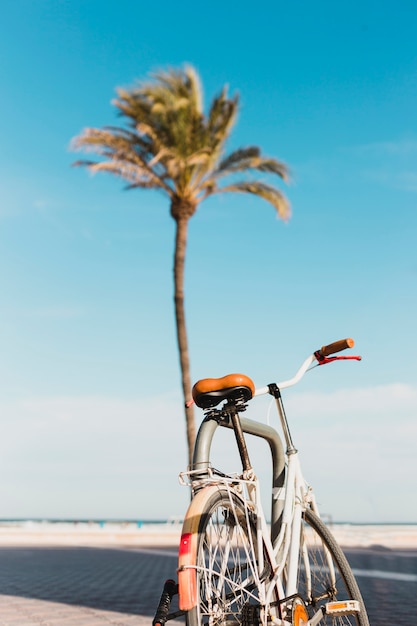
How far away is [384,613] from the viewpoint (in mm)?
6660

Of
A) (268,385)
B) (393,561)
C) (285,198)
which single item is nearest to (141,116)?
(285,198)

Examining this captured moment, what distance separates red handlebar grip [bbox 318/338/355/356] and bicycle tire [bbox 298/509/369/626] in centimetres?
80

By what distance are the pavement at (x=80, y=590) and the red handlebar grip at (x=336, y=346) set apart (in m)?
3.23

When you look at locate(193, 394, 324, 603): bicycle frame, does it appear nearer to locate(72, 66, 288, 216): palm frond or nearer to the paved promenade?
the paved promenade

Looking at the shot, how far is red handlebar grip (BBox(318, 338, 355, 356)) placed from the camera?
12.5 feet

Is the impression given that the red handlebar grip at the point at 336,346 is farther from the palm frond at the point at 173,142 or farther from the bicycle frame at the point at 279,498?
the palm frond at the point at 173,142

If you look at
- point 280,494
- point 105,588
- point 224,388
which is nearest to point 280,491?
point 280,494

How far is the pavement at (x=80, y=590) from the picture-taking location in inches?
256

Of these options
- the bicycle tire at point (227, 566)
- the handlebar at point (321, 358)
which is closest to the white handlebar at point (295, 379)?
the handlebar at point (321, 358)

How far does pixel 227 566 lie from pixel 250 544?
0.43 ft

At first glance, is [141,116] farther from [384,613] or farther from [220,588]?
[220,588]

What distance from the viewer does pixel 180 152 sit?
68.0ft

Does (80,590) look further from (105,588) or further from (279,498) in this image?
(279,498)

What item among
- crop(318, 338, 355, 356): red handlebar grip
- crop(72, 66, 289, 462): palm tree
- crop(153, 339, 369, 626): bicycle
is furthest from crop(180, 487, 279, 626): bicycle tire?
crop(72, 66, 289, 462): palm tree
